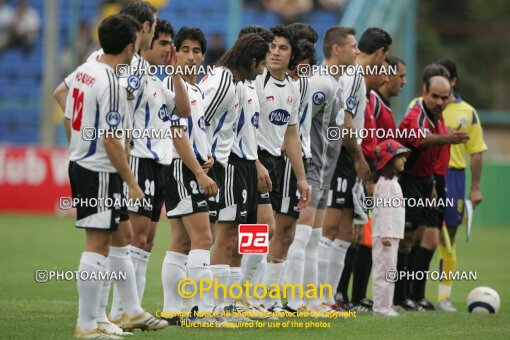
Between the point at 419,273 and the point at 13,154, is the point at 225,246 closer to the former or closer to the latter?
the point at 419,273

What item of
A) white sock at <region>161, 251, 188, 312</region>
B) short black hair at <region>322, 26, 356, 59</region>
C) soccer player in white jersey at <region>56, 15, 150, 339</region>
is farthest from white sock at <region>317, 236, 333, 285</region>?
soccer player in white jersey at <region>56, 15, 150, 339</region>

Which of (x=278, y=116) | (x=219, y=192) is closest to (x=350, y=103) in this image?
(x=278, y=116)

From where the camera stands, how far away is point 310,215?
10.5 m

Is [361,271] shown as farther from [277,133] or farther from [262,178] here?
[262,178]

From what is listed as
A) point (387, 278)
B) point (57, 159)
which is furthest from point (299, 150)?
point (57, 159)

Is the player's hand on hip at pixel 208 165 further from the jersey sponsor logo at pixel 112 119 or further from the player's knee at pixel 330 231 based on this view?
the player's knee at pixel 330 231

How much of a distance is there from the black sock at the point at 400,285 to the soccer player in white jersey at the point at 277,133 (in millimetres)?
1898

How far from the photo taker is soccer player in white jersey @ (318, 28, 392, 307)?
10.9 m

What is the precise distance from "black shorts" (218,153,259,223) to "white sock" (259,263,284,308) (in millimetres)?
819

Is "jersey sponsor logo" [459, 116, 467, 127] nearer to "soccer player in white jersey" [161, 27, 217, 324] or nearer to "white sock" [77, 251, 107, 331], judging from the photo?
"soccer player in white jersey" [161, 27, 217, 324]

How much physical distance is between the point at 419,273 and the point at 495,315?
1177 mm

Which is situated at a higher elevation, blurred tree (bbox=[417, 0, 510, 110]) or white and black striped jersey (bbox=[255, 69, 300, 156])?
blurred tree (bbox=[417, 0, 510, 110])

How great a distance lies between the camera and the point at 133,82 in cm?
842

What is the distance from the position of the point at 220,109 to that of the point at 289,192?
1.45 metres
